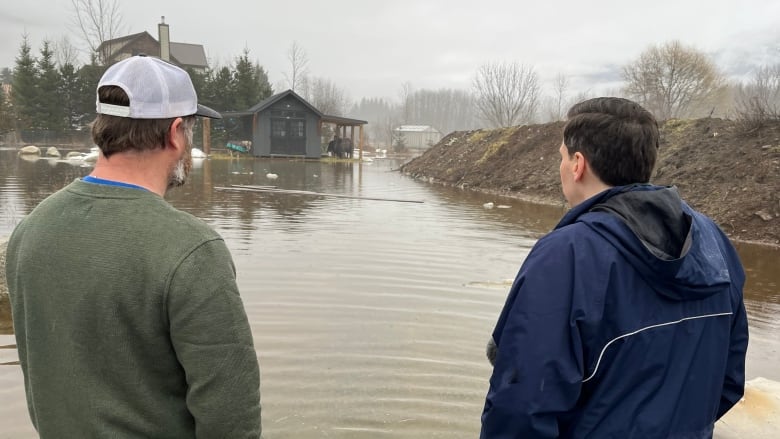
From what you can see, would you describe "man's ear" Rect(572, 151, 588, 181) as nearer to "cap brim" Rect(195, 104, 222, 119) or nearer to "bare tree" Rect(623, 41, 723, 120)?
"cap brim" Rect(195, 104, 222, 119)

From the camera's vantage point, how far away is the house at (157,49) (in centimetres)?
4078

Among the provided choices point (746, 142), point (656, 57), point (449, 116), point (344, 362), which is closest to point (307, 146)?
point (746, 142)

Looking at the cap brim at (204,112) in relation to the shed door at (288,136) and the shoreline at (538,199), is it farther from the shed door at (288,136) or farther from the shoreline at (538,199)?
the shed door at (288,136)

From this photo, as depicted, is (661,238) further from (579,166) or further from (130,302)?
(130,302)

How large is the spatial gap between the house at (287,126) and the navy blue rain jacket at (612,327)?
1392 inches

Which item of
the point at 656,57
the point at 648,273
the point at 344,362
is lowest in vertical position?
the point at 344,362

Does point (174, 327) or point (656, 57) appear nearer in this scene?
point (174, 327)

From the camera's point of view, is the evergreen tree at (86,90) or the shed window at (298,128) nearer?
the shed window at (298,128)

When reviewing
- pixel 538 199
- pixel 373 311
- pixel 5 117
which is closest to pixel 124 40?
pixel 5 117

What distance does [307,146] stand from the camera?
38125 millimetres

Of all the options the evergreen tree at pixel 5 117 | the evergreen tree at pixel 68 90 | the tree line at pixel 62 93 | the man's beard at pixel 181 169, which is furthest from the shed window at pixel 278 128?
the man's beard at pixel 181 169

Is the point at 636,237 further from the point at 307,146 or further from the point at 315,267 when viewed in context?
the point at 307,146

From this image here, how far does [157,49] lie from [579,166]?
6009 cm

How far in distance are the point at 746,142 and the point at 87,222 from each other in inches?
667
